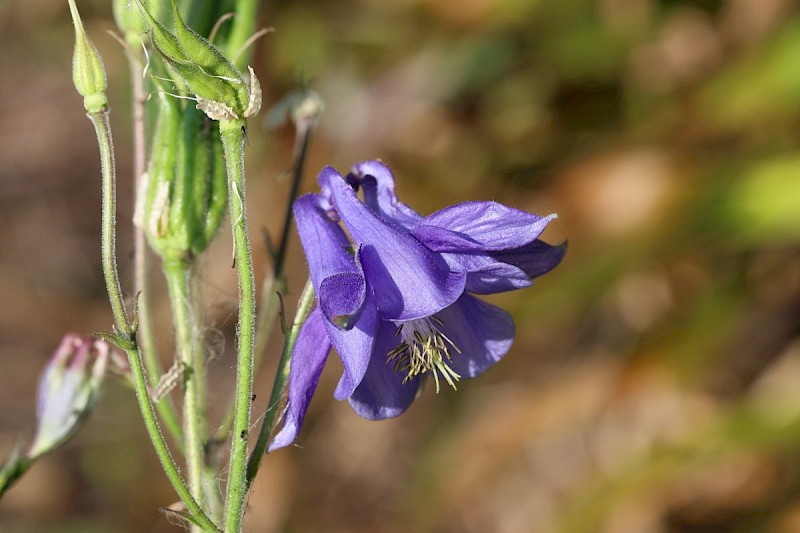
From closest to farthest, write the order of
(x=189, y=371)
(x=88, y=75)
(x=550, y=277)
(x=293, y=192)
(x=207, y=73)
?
1. (x=207, y=73)
2. (x=88, y=75)
3. (x=189, y=371)
4. (x=293, y=192)
5. (x=550, y=277)

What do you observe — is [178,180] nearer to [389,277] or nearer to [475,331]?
[389,277]

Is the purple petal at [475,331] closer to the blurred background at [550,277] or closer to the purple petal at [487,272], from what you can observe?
the purple petal at [487,272]

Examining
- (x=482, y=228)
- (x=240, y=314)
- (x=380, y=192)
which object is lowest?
(x=240, y=314)

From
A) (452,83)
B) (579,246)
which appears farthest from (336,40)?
(579,246)

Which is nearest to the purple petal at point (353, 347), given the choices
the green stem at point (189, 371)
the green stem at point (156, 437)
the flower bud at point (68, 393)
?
the green stem at point (156, 437)

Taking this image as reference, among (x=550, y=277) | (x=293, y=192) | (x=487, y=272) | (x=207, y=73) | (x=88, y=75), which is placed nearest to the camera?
(x=207, y=73)

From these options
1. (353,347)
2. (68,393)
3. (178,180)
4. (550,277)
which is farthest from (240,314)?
(550,277)
